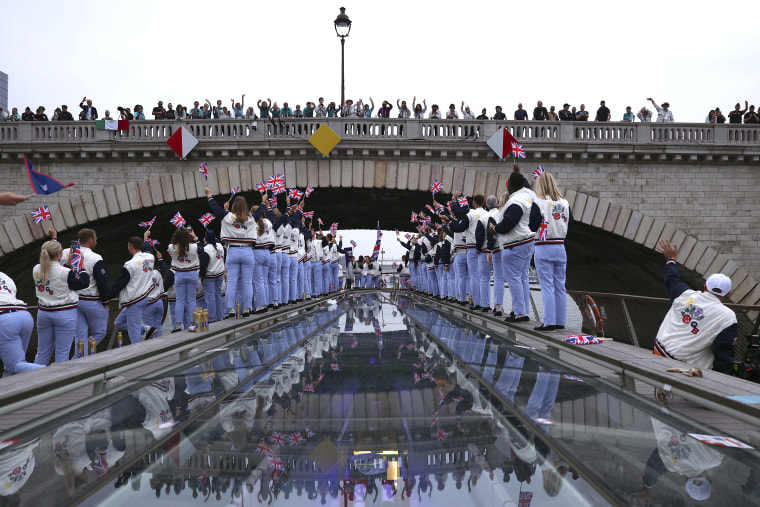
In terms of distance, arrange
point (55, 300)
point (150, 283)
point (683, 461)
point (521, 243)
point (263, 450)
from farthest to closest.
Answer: point (150, 283) → point (521, 243) → point (55, 300) → point (263, 450) → point (683, 461)

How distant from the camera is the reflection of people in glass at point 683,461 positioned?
237 centimetres

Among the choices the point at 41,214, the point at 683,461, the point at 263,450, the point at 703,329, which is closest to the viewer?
the point at 683,461

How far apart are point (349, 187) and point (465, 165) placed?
176 inches

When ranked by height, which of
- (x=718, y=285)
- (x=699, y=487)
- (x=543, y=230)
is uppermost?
(x=543, y=230)

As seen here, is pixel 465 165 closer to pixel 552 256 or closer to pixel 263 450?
pixel 552 256

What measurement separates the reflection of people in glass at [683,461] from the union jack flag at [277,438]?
1.64 metres

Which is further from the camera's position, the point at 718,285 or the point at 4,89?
the point at 4,89

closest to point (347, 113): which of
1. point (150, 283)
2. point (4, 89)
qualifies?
point (150, 283)

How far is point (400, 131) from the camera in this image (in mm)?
22578

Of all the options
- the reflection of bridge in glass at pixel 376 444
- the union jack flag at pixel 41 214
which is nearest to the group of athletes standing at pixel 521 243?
the reflection of bridge in glass at pixel 376 444

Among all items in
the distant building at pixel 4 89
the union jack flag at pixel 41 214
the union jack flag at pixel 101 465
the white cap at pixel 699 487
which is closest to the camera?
the white cap at pixel 699 487

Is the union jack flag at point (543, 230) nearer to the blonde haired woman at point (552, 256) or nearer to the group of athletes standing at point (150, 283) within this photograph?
the blonde haired woman at point (552, 256)

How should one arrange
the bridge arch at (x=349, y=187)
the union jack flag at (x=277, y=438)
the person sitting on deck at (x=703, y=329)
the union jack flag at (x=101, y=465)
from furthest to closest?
the bridge arch at (x=349, y=187) → the person sitting on deck at (x=703, y=329) → the union jack flag at (x=277, y=438) → the union jack flag at (x=101, y=465)

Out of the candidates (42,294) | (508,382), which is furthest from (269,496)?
(42,294)
